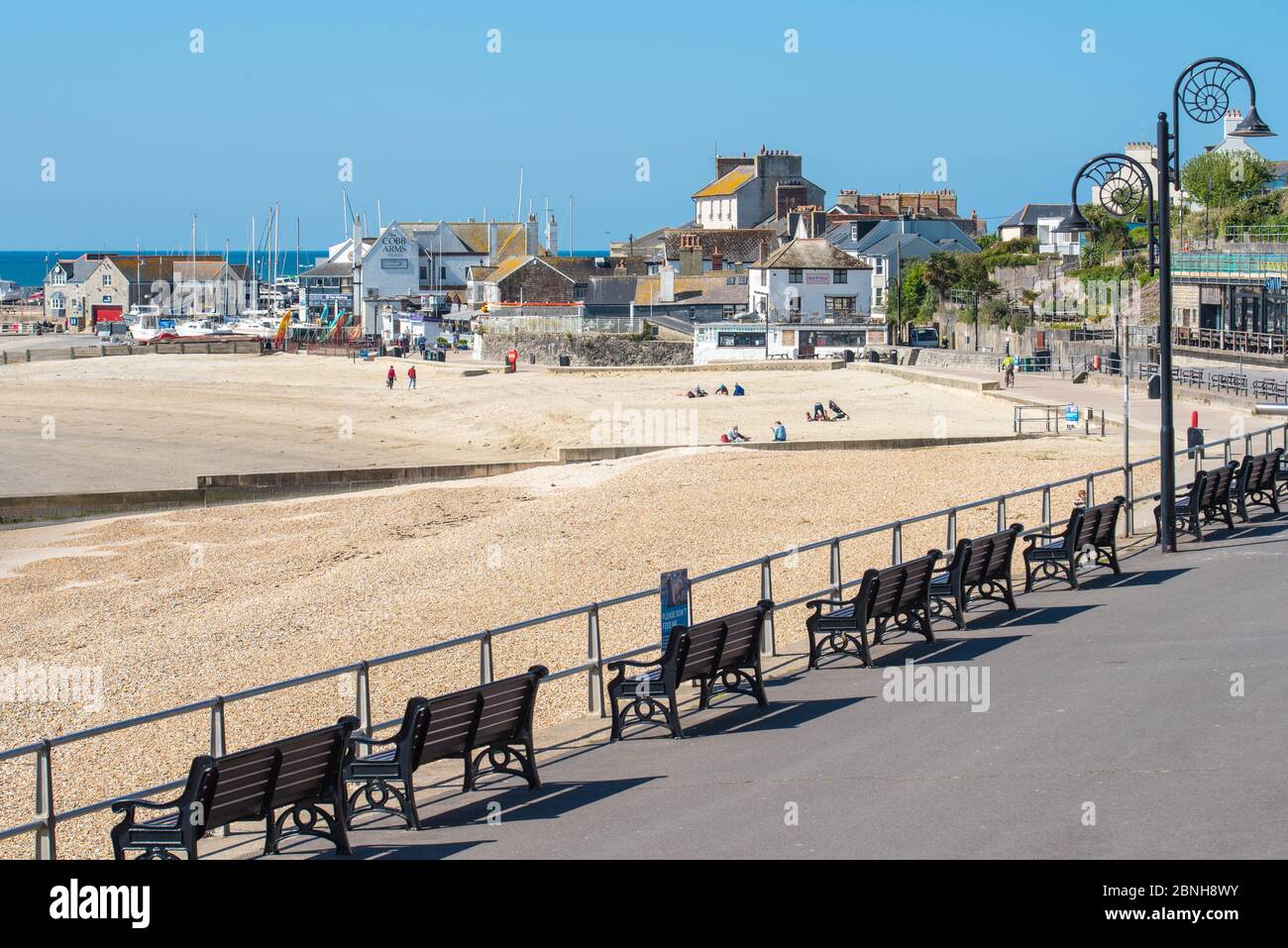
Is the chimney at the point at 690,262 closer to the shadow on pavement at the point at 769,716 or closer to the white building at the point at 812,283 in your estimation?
the white building at the point at 812,283

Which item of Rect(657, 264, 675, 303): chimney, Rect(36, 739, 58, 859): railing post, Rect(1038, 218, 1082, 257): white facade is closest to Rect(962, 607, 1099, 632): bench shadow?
Rect(36, 739, 58, 859): railing post

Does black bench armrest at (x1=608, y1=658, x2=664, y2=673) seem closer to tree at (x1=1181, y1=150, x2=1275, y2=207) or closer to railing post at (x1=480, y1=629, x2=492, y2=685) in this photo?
railing post at (x1=480, y1=629, x2=492, y2=685)

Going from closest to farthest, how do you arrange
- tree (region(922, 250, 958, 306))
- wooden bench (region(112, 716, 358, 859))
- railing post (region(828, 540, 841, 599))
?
wooden bench (region(112, 716, 358, 859)), railing post (region(828, 540, 841, 599)), tree (region(922, 250, 958, 306))

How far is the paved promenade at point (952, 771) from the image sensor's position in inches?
304

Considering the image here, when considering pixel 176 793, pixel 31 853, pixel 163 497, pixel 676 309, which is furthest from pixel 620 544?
pixel 676 309

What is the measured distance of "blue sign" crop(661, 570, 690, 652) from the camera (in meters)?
11.2

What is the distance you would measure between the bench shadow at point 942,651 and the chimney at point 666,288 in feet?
246

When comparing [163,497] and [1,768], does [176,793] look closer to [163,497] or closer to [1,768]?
[1,768]

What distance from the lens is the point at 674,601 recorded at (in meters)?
11.3

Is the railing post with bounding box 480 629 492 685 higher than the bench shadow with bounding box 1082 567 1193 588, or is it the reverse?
the railing post with bounding box 480 629 492 685

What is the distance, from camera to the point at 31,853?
34.7 feet

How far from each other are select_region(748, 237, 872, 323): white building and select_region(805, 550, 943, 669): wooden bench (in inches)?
2531

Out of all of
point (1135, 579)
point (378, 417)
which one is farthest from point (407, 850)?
point (378, 417)

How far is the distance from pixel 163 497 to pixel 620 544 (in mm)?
14337
